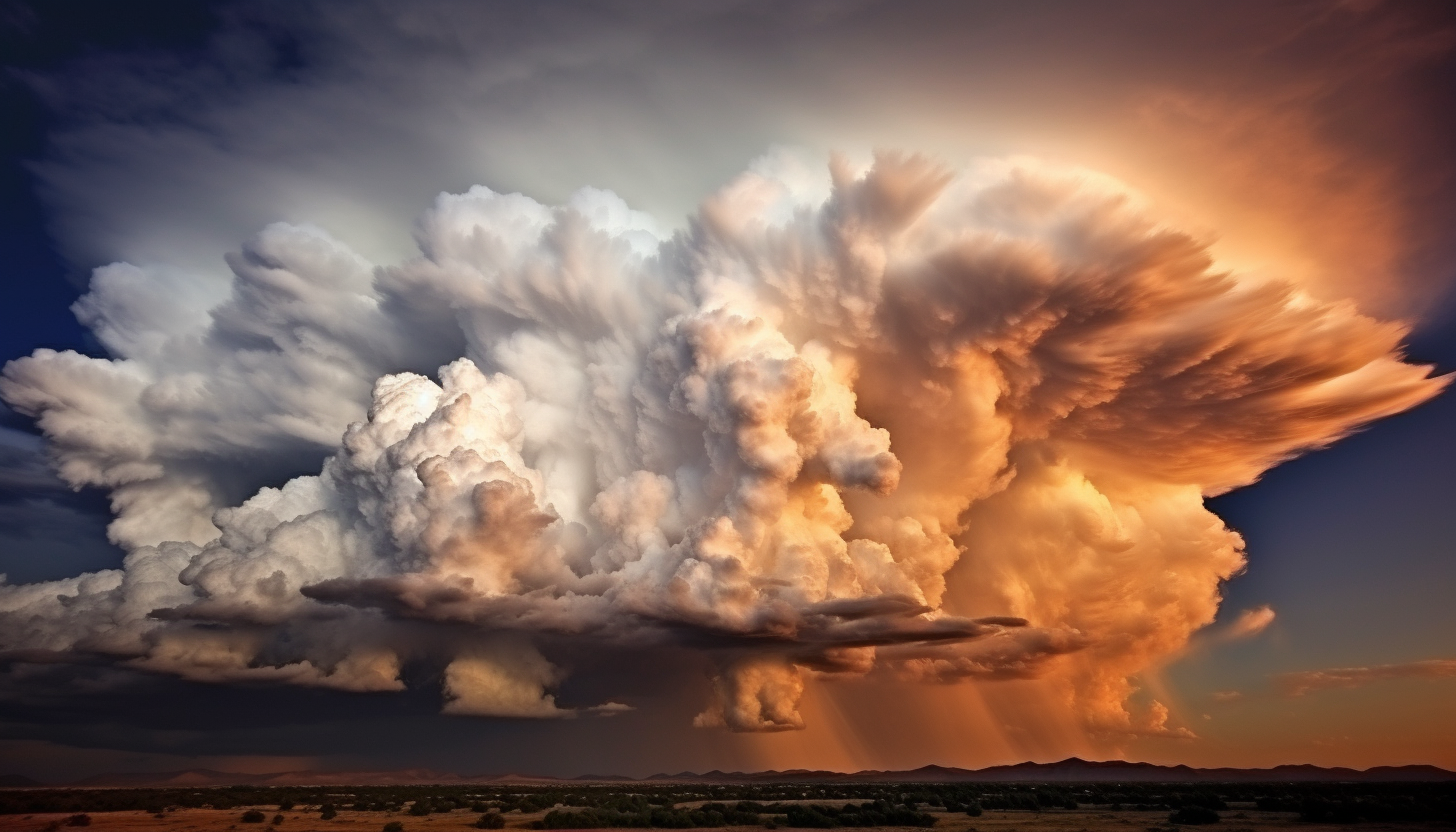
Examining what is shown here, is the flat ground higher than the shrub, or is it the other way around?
the shrub

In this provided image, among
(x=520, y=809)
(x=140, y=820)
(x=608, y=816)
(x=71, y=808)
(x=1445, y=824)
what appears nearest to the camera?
(x=1445, y=824)

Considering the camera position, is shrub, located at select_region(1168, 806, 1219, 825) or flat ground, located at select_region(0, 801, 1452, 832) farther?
shrub, located at select_region(1168, 806, 1219, 825)

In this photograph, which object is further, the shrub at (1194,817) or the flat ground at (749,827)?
the shrub at (1194,817)

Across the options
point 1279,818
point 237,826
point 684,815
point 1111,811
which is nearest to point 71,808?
point 237,826

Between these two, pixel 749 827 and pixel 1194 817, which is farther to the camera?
pixel 749 827

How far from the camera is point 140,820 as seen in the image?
126m

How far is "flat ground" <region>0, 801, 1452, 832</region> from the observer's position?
93438mm

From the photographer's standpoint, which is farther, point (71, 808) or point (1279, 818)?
point (71, 808)

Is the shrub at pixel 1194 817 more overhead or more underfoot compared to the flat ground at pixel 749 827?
more overhead

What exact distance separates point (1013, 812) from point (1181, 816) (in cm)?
2629

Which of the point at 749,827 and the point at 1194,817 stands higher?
the point at 1194,817

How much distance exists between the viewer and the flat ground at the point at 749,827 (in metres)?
93.4

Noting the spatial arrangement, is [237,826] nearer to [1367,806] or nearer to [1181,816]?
[1181,816]

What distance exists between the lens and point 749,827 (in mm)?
102625
